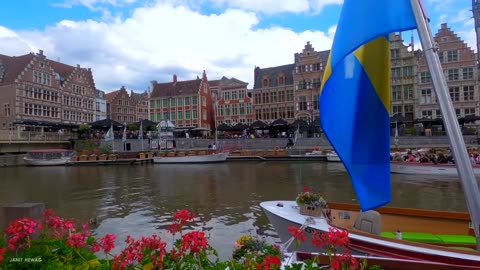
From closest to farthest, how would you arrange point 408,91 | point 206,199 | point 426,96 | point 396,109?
point 206,199 < point 426,96 < point 408,91 < point 396,109

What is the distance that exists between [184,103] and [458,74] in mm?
43449

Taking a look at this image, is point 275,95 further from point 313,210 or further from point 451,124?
point 451,124

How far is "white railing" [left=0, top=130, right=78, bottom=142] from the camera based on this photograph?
38.2 m

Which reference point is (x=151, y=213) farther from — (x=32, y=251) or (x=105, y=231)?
(x=32, y=251)

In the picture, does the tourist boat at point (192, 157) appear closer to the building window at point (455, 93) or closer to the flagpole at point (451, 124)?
the flagpole at point (451, 124)

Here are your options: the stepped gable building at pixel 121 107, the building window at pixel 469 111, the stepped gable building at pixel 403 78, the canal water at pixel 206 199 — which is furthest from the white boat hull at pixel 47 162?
the building window at pixel 469 111

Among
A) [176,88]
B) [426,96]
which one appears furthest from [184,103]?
[426,96]

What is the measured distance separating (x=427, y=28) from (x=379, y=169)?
1614mm

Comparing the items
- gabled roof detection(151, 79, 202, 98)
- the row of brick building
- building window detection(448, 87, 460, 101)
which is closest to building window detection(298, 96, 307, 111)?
the row of brick building

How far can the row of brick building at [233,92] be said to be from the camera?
47.0 m

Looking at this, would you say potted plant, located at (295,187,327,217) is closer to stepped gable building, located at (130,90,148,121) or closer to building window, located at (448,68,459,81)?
building window, located at (448,68,459,81)

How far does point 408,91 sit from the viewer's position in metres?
49.5

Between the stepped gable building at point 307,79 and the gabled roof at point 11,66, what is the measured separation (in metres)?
40.3

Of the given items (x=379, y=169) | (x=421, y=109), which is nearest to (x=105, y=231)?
(x=379, y=169)
